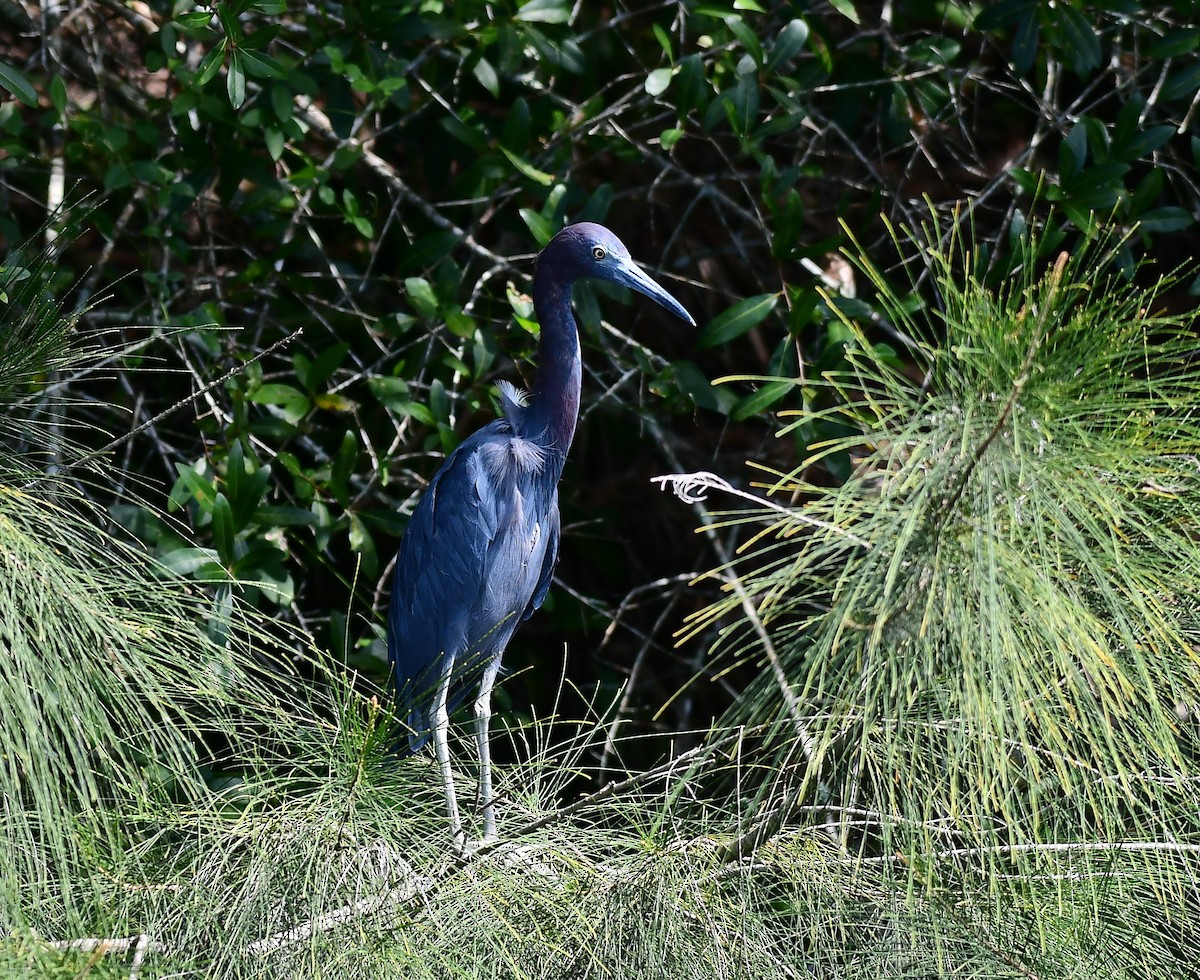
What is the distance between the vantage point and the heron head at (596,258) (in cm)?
231

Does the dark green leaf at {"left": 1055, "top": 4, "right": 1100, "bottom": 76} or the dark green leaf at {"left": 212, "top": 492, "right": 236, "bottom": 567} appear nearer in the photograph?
the dark green leaf at {"left": 212, "top": 492, "right": 236, "bottom": 567}

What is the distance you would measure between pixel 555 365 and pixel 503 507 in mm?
282

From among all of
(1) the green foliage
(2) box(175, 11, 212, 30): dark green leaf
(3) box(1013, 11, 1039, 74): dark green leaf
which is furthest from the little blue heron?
(1) the green foliage

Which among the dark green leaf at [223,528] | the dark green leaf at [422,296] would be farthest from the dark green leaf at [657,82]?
the dark green leaf at [223,528]

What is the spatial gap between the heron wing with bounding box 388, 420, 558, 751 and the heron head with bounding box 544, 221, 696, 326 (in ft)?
1.12

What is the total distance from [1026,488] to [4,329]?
101cm

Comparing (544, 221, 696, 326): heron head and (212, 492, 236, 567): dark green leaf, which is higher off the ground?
(544, 221, 696, 326): heron head

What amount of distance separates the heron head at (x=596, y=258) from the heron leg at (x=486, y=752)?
0.73m

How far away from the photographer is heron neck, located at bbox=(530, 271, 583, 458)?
2.35 metres

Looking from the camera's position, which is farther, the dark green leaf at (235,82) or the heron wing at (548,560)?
the heron wing at (548,560)

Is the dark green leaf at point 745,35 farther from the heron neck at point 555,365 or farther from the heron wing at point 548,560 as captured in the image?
the heron wing at point 548,560

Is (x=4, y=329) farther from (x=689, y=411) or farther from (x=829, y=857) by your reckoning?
(x=689, y=411)

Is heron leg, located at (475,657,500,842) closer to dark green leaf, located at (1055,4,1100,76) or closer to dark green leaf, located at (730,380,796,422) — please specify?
dark green leaf, located at (730,380,796,422)

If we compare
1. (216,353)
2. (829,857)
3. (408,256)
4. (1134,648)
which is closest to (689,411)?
(408,256)
